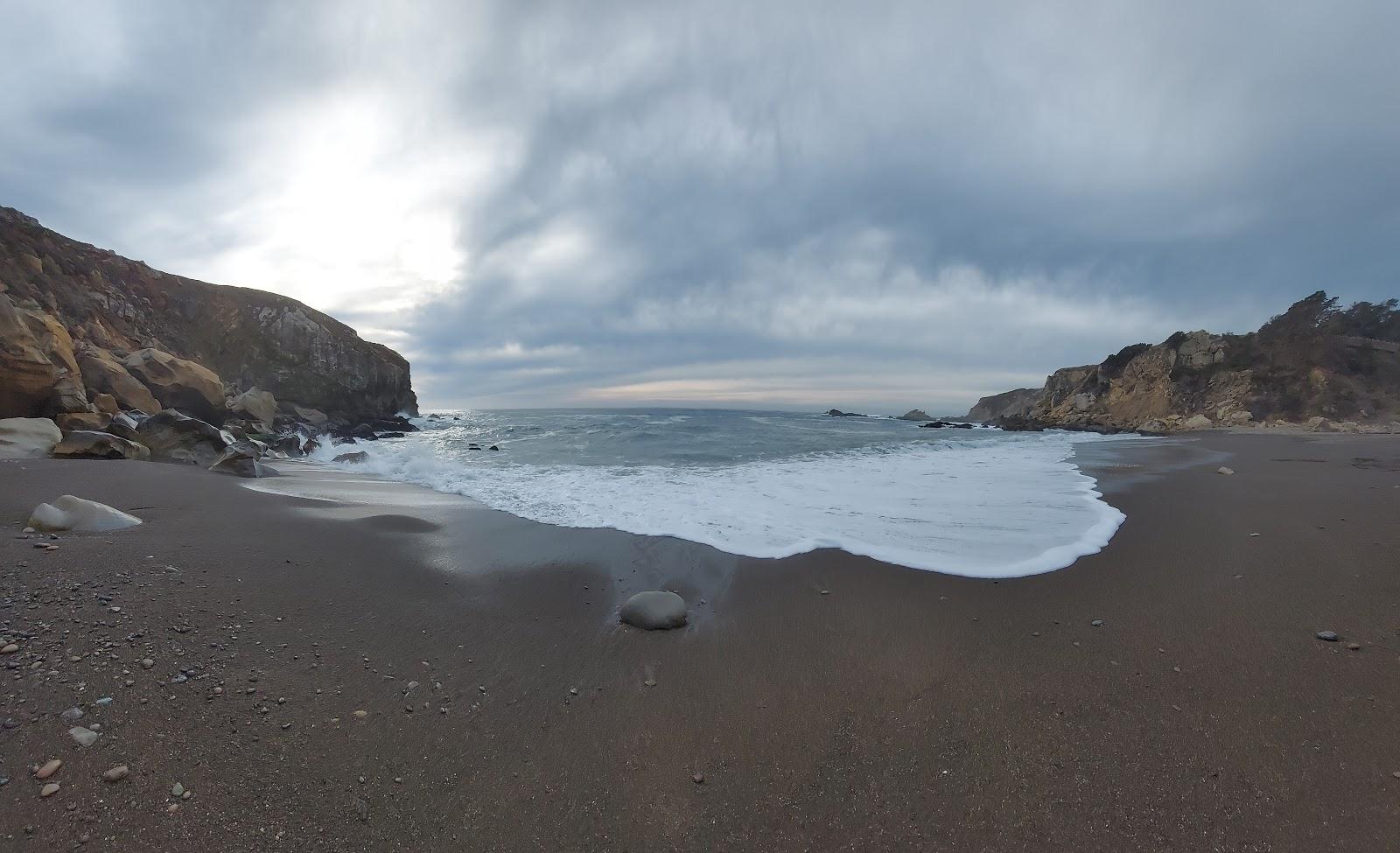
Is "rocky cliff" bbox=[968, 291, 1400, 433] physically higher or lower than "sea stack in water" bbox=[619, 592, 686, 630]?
higher

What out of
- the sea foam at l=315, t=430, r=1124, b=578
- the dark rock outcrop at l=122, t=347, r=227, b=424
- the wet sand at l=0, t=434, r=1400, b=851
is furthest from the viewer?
the dark rock outcrop at l=122, t=347, r=227, b=424

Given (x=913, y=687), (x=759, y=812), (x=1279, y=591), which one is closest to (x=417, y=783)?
(x=759, y=812)

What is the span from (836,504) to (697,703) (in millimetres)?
5645

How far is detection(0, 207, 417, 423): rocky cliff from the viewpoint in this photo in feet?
34.3

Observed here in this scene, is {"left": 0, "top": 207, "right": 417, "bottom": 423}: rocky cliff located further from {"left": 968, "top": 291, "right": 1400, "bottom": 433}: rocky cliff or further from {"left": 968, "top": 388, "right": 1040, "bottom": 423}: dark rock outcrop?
{"left": 968, "top": 388, "right": 1040, "bottom": 423}: dark rock outcrop

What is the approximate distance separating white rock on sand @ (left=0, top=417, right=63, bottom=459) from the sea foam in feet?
16.7

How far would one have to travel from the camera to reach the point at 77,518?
14.5 feet

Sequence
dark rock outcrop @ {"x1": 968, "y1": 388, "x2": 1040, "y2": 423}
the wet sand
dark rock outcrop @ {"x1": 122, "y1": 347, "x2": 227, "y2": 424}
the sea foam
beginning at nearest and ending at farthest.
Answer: the wet sand < the sea foam < dark rock outcrop @ {"x1": 122, "y1": 347, "x2": 227, "y2": 424} < dark rock outcrop @ {"x1": 968, "y1": 388, "x2": 1040, "y2": 423}

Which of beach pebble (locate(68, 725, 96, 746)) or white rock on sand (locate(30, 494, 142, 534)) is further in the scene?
white rock on sand (locate(30, 494, 142, 534))

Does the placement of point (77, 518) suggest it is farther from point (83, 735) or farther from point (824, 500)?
point (824, 500)

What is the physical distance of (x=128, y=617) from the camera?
2.99 meters

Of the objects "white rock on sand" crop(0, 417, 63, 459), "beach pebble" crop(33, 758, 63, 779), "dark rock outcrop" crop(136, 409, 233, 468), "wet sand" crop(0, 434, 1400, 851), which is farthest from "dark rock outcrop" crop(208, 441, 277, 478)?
"beach pebble" crop(33, 758, 63, 779)

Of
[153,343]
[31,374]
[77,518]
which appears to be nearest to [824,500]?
[77,518]

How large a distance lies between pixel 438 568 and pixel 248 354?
34878 millimetres
